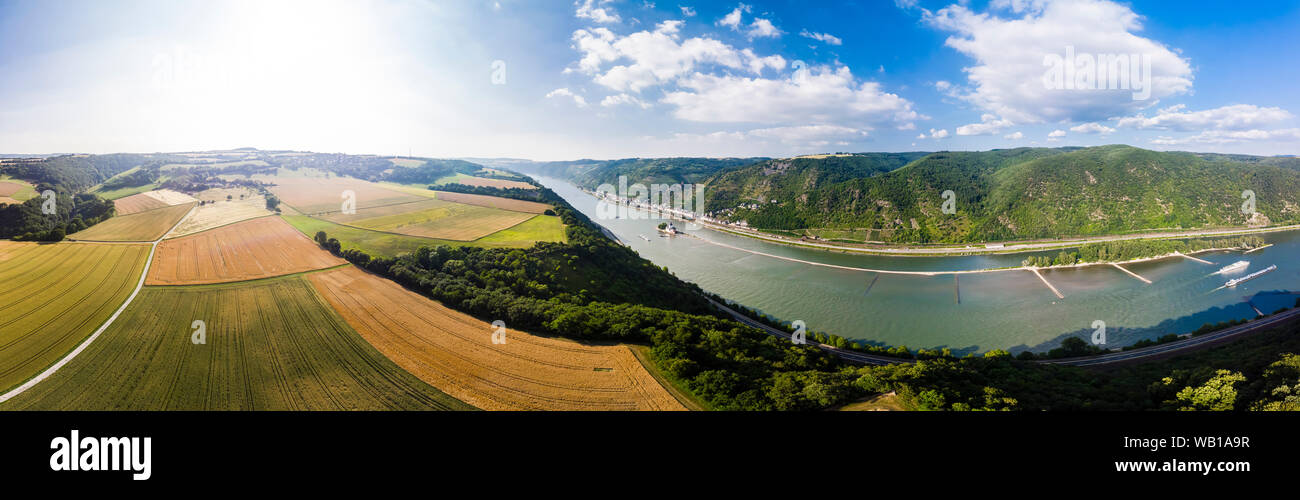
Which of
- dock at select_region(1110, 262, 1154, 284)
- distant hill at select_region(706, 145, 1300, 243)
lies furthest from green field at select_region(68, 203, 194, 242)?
dock at select_region(1110, 262, 1154, 284)

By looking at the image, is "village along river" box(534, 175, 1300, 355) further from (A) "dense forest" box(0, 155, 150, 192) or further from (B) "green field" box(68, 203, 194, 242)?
(A) "dense forest" box(0, 155, 150, 192)

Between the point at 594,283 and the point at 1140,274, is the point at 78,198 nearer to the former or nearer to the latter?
the point at 594,283

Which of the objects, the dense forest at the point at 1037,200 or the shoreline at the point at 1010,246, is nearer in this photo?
the shoreline at the point at 1010,246

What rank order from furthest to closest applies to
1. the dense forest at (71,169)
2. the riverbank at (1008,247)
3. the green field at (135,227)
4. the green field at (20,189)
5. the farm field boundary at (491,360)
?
the riverbank at (1008,247), the dense forest at (71,169), the green field at (135,227), the green field at (20,189), the farm field boundary at (491,360)

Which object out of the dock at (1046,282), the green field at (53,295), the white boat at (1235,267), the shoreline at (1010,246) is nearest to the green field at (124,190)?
the green field at (53,295)

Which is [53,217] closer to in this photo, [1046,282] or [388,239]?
[388,239]

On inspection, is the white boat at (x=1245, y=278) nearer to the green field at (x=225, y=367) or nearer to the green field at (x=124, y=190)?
the green field at (x=225, y=367)

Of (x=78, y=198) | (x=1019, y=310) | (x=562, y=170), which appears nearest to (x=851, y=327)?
(x=1019, y=310)

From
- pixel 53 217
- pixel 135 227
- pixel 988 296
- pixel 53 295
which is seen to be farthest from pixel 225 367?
pixel 988 296
